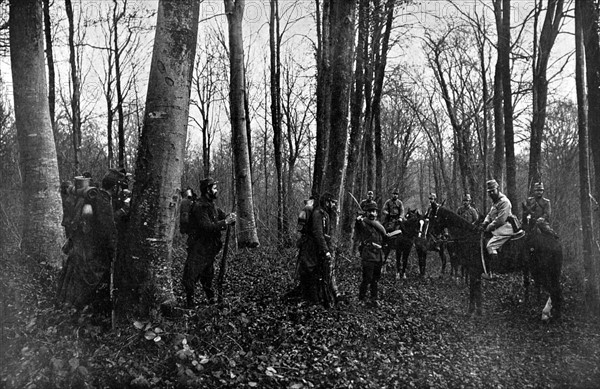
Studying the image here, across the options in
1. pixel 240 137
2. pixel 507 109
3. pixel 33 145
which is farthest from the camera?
pixel 507 109

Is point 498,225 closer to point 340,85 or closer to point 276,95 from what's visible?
point 340,85

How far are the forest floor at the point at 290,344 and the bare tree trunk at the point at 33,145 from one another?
0.66 meters

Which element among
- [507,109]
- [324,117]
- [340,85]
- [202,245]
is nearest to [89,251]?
[202,245]

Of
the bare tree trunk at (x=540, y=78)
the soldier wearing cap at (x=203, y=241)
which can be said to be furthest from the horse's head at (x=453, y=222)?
the bare tree trunk at (x=540, y=78)

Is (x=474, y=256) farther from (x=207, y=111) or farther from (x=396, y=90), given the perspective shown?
(x=207, y=111)

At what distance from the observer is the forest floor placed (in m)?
4.20

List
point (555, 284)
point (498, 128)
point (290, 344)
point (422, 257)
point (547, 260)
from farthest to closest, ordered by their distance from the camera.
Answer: point (498, 128)
point (422, 257)
point (547, 260)
point (555, 284)
point (290, 344)

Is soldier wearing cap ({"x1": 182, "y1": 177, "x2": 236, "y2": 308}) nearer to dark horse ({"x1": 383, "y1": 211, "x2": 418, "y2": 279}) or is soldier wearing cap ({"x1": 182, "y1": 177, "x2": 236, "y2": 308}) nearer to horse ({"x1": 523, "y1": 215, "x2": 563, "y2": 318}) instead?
horse ({"x1": 523, "y1": 215, "x2": 563, "y2": 318})

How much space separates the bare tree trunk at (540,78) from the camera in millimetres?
16894

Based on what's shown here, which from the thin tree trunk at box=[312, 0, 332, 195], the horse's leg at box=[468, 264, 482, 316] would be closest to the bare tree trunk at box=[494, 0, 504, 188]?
the thin tree trunk at box=[312, 0, 332, 195]

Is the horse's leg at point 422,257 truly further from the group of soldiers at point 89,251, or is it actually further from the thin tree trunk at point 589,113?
the group of soldiers at point 89,251

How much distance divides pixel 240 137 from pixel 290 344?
387 inches

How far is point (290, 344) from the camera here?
6.01 metres

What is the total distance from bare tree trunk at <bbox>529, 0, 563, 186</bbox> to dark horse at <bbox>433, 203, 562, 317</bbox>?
788 centimetres
